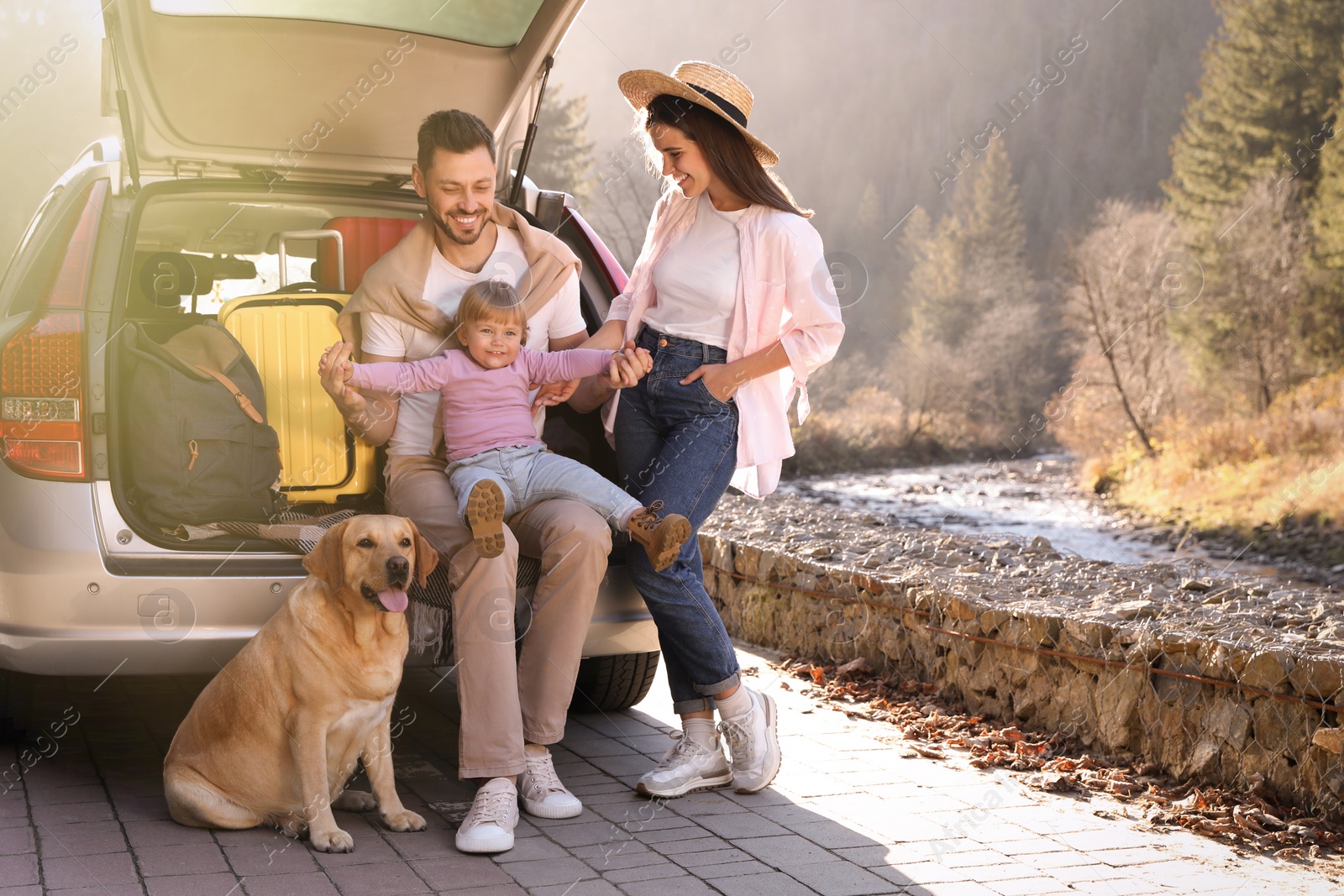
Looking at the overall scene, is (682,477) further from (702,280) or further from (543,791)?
(543,791)

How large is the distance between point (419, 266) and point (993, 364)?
54.4 meters

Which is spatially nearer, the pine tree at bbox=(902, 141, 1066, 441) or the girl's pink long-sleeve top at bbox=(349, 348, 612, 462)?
the girl's pink long-sleeve top at bbox=(349, 348, 612, 462)

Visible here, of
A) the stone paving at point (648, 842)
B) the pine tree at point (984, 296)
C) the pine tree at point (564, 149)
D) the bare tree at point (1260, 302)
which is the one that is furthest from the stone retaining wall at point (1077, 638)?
the pine tree at point (984, 296)

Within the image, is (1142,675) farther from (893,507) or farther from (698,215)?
(893,507)

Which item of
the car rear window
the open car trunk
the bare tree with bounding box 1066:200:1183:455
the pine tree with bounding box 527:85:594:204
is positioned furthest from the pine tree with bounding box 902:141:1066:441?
the car rear window

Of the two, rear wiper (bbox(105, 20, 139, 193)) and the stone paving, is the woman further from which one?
rear wiper (bbox(105, 20, 139, 193))

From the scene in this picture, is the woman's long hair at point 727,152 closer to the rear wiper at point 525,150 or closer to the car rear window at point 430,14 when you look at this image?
the car rear window at point 430,14

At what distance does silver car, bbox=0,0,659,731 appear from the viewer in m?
3.37

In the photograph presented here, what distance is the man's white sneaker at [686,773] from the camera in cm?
378

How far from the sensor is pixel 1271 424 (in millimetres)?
24750

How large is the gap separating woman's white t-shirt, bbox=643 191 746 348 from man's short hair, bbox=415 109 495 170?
679mm

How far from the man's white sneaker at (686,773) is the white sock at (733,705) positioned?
5.1 inches

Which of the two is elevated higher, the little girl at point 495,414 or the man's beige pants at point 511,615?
the little girl at point 495,414

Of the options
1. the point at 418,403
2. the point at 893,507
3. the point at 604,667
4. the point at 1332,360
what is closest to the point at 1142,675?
the point at 604,667
